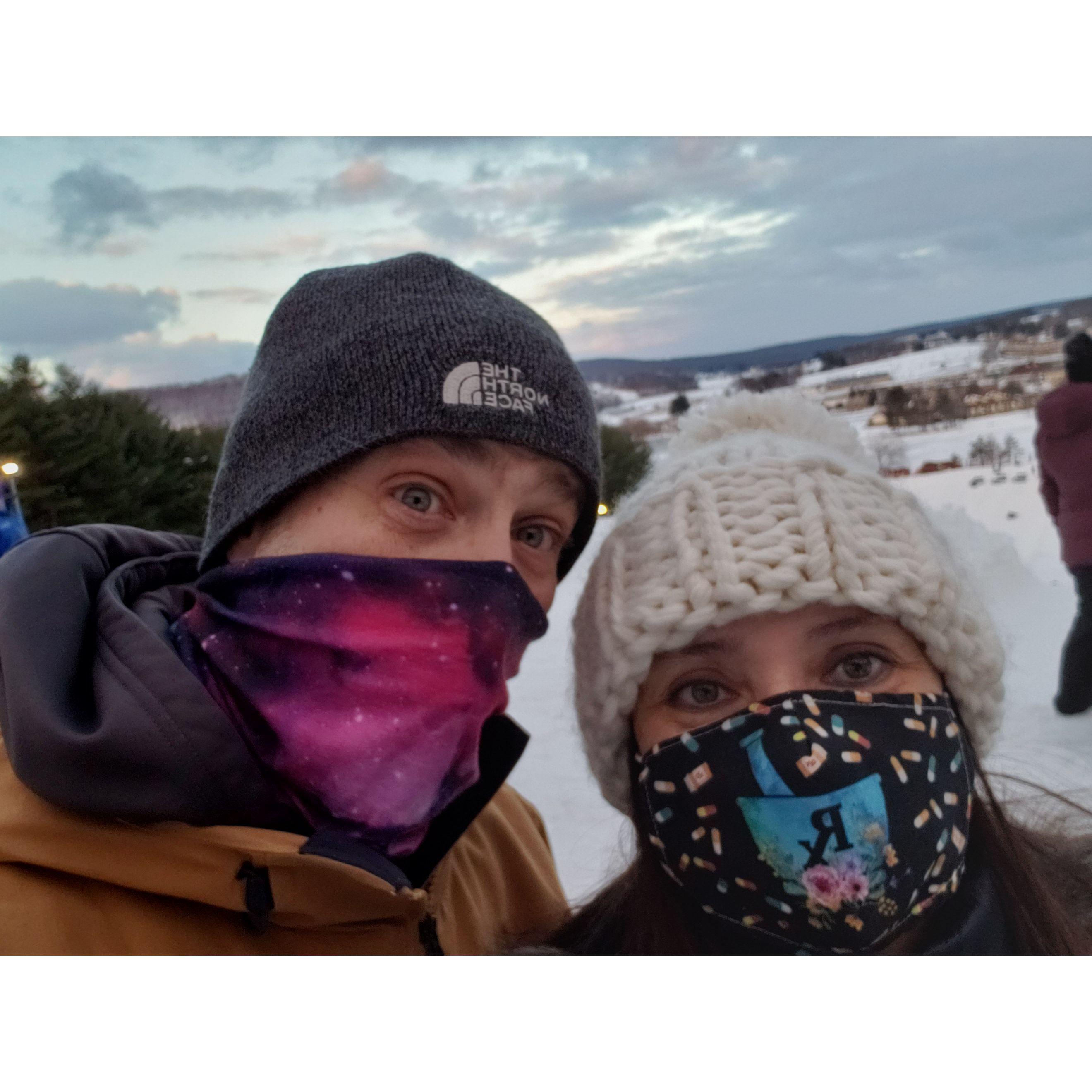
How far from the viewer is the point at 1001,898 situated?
1.17 m

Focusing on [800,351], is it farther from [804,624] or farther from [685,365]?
[804,624]

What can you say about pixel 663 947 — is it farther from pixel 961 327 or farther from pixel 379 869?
pixel 961 327

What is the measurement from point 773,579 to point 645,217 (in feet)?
2.35

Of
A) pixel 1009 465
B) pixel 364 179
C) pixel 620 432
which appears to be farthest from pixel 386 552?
pixel 1009 465

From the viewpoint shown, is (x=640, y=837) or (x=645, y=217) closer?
(x=640, y=837)

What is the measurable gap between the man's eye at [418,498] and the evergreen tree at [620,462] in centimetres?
35

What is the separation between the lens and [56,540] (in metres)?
1.09

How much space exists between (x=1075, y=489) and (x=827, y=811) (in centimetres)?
69

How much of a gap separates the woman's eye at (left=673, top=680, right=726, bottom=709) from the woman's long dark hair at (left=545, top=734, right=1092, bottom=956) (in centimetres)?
18

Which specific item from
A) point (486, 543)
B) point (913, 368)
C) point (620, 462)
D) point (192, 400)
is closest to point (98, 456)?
point (192, 400)

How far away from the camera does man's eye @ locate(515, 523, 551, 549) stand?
1229 mm

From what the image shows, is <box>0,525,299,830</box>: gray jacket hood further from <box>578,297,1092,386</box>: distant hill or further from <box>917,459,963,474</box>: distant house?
<box>917,459,963,474</box>: distant house

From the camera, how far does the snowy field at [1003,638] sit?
1.27 m

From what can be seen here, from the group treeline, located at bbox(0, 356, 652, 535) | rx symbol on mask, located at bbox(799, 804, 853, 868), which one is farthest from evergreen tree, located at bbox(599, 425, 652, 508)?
rx symbol on mask, located at bbox(799, 804, 853, 868)
